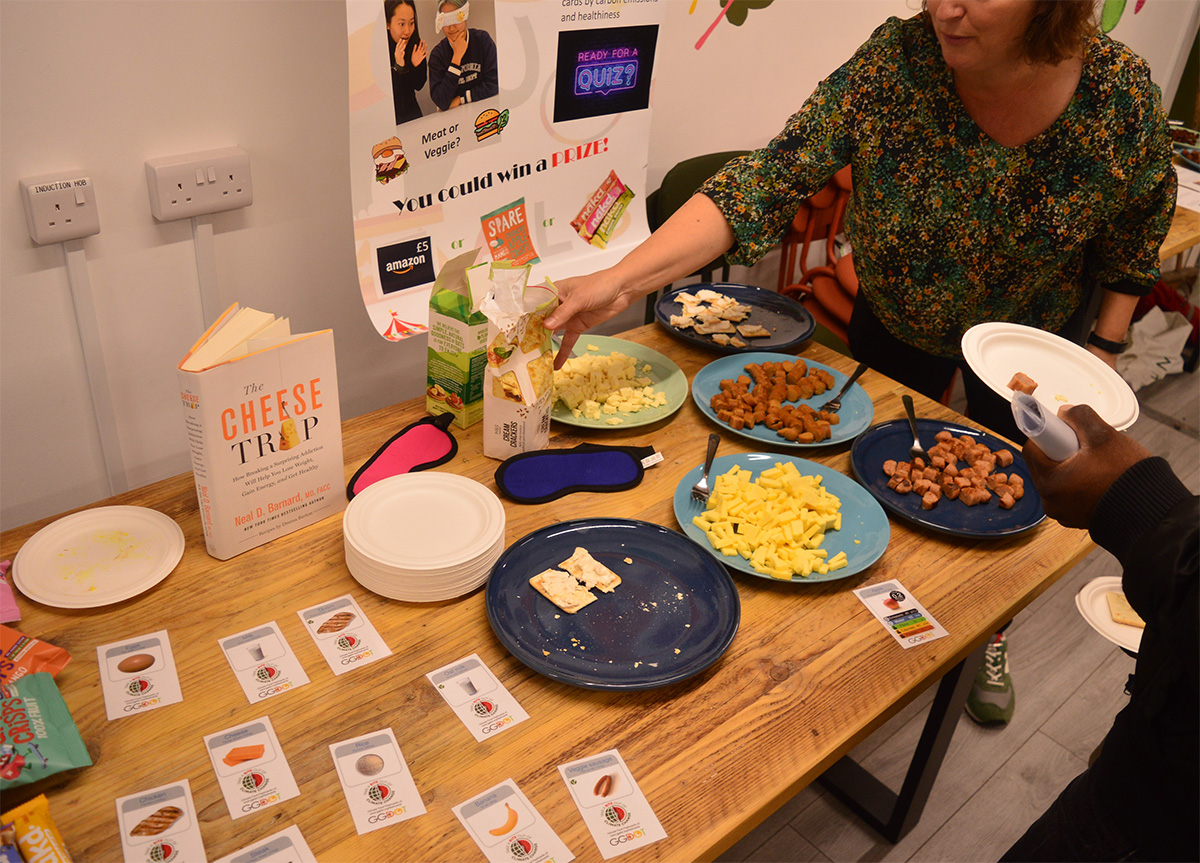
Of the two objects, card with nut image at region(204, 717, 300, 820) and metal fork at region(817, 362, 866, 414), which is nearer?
card with nut image at region(204, 717, 300, 820)

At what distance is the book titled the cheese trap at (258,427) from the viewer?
1161 millimetres

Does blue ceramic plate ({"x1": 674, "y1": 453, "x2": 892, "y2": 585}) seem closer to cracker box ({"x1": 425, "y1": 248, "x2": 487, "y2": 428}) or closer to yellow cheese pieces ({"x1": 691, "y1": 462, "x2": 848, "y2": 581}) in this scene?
yellow cheese pieces ({"x1": 691, "y1": 462, "x2": 848, "y2": 581})

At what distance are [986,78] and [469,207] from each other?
1.05m

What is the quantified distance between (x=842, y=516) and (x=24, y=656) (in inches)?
46.4

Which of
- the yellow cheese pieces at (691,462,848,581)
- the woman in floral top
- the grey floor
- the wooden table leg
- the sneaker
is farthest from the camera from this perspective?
the sneaker

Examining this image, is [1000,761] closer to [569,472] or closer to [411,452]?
[569,472]

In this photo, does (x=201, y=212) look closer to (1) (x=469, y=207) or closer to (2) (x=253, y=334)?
(1) (x=469, y=207)

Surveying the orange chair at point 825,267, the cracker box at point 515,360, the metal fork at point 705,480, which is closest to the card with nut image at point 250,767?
the cracker box at point 515,360

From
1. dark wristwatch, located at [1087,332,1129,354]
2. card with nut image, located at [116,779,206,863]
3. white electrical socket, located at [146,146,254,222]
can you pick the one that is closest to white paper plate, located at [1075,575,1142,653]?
dark wristwatch, located at [1087,332,1129,354]

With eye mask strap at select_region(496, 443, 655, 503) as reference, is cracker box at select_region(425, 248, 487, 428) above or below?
above

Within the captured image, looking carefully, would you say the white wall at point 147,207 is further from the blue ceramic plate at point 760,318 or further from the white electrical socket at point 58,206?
the blue ceramic plate at point 760,318

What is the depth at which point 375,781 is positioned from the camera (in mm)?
992

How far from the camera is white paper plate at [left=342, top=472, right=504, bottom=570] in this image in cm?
123

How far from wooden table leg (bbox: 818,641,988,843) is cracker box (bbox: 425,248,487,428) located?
1062 millimetres
